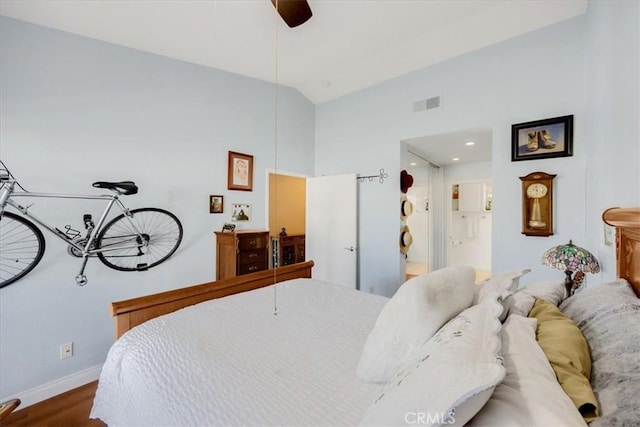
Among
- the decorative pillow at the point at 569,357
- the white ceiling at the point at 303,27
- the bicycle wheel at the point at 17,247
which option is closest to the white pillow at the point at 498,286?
the decorative pillow at the point at 569,357

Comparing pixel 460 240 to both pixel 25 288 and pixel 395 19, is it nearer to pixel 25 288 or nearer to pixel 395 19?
pixel 395 19

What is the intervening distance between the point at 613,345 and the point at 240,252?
2.66 m

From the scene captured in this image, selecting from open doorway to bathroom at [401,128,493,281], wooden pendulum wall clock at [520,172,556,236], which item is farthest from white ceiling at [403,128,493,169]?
wooden pendulum wall clock at [520,172,556,236]

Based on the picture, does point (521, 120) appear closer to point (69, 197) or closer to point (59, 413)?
point (69, 197)

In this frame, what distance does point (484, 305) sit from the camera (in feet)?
3.00

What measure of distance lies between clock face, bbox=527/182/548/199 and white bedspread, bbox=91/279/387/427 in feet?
6.89

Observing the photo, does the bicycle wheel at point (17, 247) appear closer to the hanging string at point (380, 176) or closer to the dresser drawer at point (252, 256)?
the dresser drawer at point (252, 256)

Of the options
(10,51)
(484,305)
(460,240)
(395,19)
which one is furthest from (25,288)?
(460,240)

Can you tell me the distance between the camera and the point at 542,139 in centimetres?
245

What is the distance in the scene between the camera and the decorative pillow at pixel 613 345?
0.53 m

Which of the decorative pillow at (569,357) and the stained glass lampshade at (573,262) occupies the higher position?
the stained glass lampshade at (573,262)

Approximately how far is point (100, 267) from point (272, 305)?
1.70m

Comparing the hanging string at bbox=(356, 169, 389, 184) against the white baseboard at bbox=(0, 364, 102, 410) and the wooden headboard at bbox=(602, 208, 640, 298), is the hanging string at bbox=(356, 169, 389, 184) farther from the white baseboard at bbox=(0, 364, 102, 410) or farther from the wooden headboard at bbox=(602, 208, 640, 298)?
the white baseboard at bbox=(0, 364, 102, 410)

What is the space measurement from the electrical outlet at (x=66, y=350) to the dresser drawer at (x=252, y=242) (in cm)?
152
